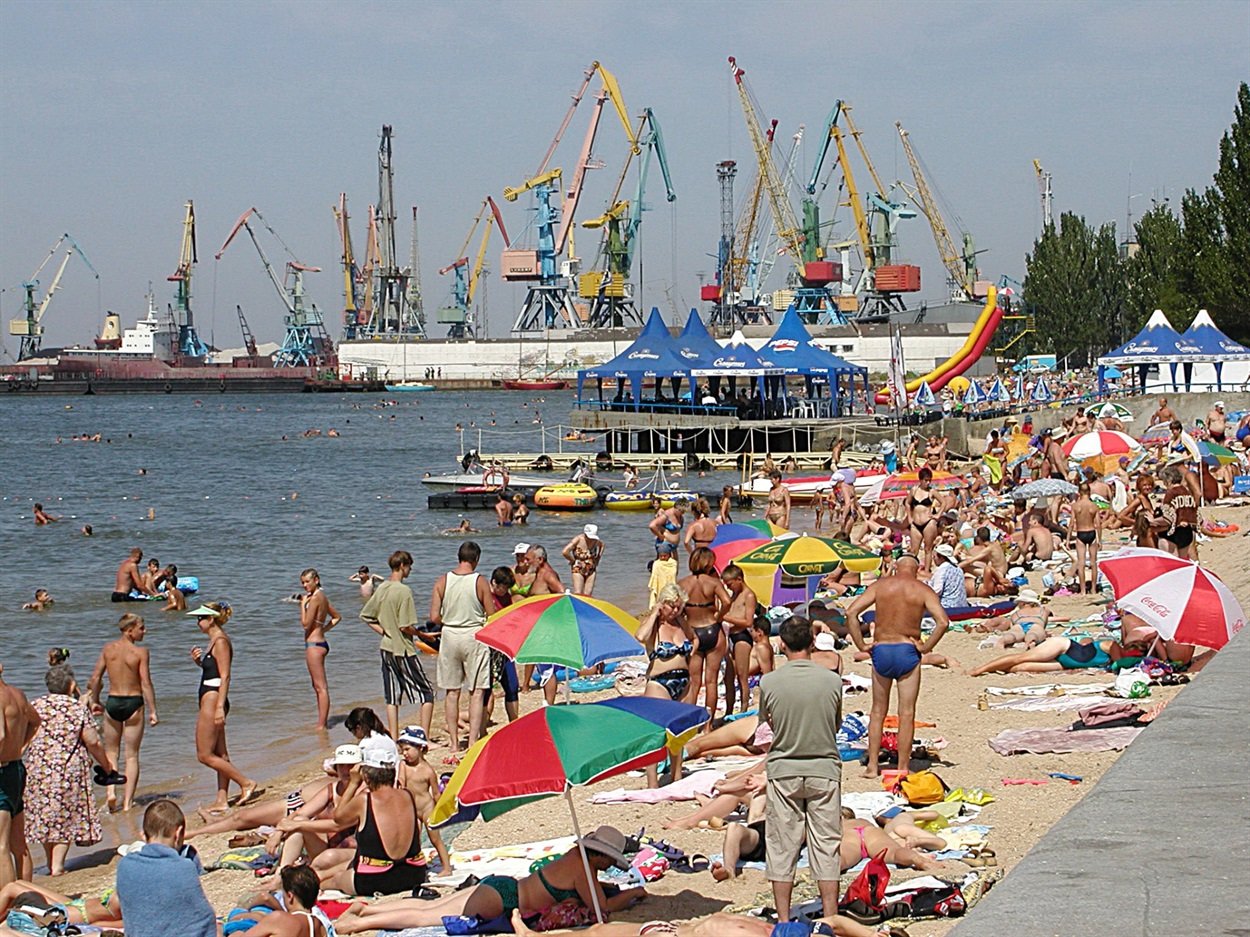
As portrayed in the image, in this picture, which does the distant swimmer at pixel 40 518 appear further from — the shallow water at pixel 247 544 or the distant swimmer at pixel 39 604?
the distant swimmer at pixel 39 604

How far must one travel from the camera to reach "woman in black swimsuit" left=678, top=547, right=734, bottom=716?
980 cm

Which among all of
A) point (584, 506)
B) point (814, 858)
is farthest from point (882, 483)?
point (814, 858)

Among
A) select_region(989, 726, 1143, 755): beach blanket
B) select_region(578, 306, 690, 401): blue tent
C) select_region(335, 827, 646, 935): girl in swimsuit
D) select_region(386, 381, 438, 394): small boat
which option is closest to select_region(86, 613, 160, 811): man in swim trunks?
select_region(335, 827, 646, 935): girl in swimsuit

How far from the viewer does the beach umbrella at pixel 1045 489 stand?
62.5ft

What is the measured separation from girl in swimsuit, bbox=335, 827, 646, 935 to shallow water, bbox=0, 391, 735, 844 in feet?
14.6

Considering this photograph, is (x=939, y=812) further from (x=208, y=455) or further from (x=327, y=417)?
(x=327, y=417)

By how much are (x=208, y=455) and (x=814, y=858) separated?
60.3m

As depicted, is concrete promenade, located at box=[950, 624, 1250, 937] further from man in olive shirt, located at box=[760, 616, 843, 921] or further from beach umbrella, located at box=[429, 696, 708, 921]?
beach umbrella, located at box=[429, 696, 708, 921]

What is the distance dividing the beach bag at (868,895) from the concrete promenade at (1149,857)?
1694 millimetres

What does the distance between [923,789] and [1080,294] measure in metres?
78.1

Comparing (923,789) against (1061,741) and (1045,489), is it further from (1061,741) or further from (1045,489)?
(1045,489)

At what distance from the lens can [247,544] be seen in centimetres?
3125

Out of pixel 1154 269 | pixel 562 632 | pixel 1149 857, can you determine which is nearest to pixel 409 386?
pixel 1154 269

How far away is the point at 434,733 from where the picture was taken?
1212 centimetres
